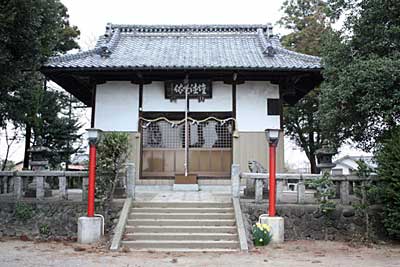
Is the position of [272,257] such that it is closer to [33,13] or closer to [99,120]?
[33,13]

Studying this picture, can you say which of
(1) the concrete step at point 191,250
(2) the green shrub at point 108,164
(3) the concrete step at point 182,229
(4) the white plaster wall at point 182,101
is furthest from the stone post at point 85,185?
(4) the white plaster wall at point 182,101

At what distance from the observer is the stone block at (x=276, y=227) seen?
8.52m

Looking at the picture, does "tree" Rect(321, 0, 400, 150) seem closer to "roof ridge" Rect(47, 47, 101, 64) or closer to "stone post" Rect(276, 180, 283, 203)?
"stone post" Rect(276, 180, 283, 203)

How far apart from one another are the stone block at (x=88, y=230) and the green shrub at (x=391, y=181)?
6.02m

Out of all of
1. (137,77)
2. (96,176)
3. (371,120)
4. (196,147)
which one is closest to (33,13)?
(96,176)

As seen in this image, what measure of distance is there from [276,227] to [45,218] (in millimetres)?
5239

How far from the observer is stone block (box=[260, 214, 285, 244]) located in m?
8.52

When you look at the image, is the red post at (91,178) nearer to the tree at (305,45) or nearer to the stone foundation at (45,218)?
the stone foundation at (45,218)

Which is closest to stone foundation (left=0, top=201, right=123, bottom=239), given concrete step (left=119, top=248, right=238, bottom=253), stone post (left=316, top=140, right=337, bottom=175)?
concrete step (left=119, top=248, right=238, bottom=253)

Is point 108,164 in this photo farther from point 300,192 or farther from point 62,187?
point 300,192

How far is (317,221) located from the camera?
30.5 feet

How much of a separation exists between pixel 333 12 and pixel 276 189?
456cm

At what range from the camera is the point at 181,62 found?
527 inches

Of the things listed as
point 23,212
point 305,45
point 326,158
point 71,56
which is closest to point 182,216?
point 23,212
